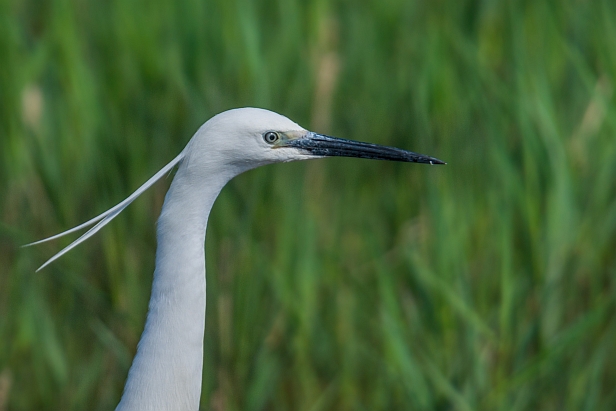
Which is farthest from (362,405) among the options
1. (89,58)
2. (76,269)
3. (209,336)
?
(89,58)

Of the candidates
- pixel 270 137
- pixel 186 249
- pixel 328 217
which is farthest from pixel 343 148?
pixel 328 217

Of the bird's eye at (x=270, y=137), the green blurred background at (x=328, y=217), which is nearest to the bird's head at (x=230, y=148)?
the bird's eye at (x=270, y=137)

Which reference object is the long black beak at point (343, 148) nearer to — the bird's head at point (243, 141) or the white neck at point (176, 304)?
the bird's head at point (243, 141)

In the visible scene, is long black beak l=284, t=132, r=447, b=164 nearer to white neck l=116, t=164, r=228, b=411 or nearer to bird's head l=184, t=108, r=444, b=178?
bird's head l=184, t=108, r=444, b=178

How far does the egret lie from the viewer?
1447 millimetres

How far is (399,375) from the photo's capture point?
6.75 feet

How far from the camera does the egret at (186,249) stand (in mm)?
1447

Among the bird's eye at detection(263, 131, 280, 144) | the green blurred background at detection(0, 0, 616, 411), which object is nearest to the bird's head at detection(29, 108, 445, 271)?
the bird's eye at detection(263, 131, 280, 144)

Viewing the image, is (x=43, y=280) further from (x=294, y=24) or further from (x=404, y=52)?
(x=404, y=52)

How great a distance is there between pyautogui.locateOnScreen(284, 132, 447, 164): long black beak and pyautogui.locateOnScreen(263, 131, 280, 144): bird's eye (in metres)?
0.02

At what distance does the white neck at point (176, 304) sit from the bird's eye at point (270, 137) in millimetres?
103

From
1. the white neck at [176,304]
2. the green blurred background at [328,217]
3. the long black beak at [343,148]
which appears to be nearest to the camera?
the white neck at [176,304]

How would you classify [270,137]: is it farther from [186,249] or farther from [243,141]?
[186,249]

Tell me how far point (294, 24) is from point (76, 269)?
3.38 feet
